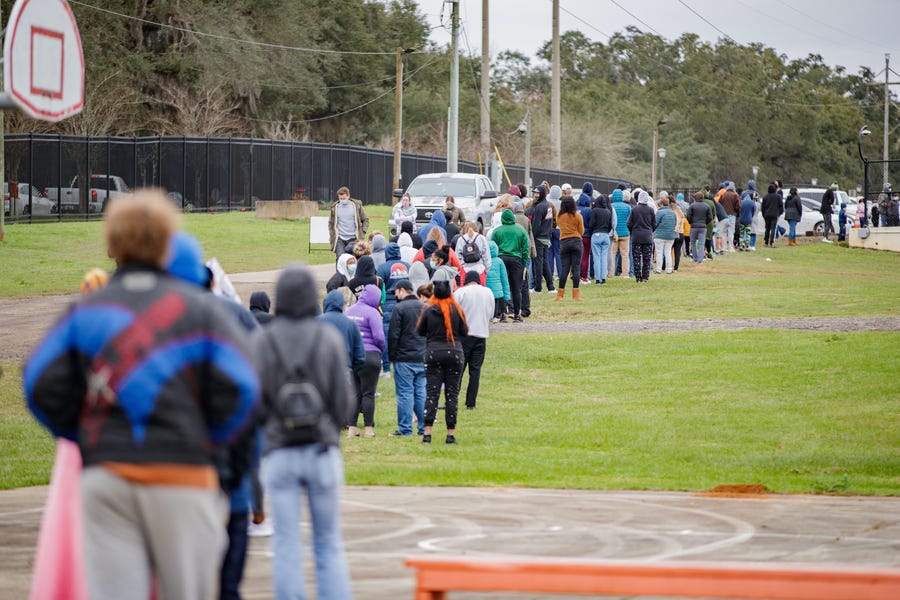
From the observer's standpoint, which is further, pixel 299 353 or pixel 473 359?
pixel 473 359

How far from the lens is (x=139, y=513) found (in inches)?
187

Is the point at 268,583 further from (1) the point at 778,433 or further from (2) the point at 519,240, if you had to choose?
(2) the point at 519,240

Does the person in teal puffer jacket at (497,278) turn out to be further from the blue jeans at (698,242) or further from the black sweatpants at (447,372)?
the blue jeans at (698,242)

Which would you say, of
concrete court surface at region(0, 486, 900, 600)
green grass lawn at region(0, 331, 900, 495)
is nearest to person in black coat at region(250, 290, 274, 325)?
concrete court surface at region(0, 486, 900, 600)

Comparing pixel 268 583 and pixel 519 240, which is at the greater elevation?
pixel 519 240

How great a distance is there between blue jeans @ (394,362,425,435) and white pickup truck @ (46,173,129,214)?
26662 mm

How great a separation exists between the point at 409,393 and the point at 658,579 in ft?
31.0

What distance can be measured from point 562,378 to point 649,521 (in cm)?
925

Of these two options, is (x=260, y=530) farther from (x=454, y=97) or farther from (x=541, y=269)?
(x=454, y=97)

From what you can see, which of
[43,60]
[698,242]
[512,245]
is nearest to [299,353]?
[43,60]

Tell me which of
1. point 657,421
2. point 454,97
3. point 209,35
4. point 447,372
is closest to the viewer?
point 447,372

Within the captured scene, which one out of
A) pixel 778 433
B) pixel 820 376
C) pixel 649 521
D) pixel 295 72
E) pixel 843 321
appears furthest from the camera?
pixel 295 72

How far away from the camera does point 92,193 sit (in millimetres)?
41500

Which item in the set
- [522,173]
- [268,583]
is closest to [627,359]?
[268,583]
